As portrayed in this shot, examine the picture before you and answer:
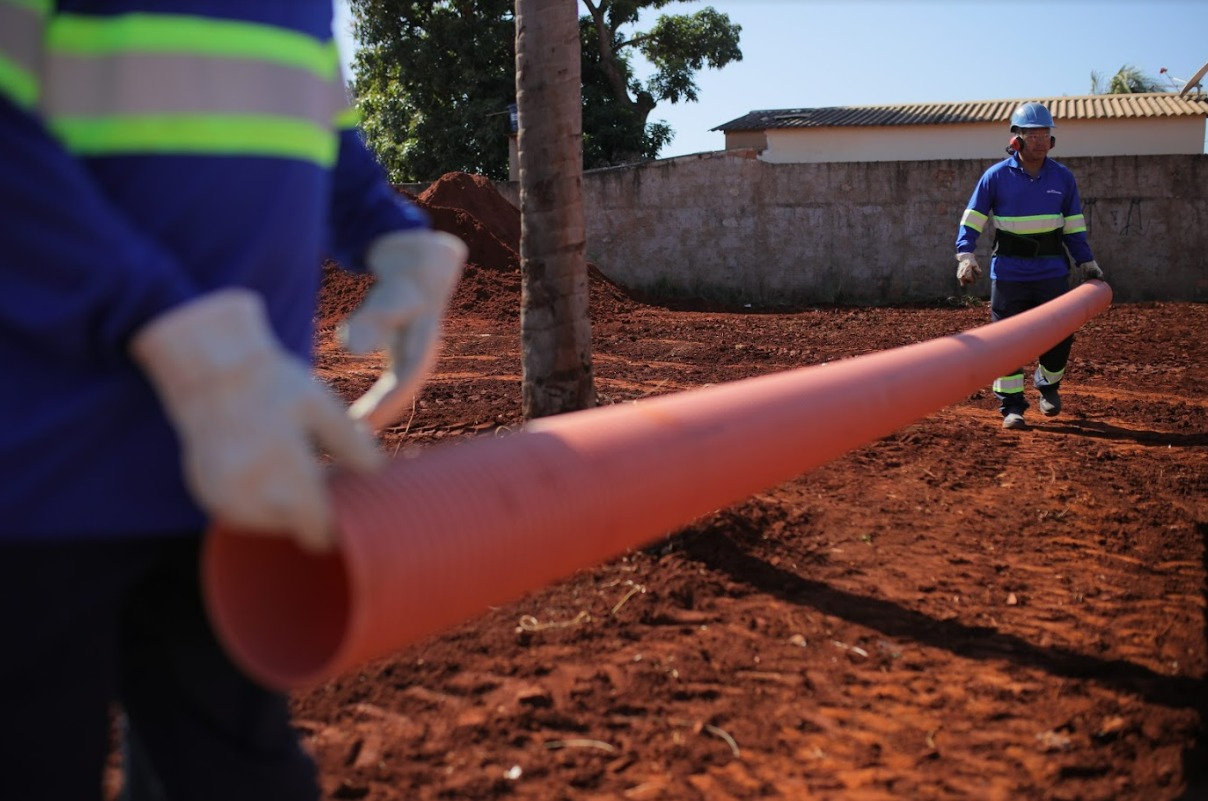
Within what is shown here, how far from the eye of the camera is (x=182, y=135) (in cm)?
127

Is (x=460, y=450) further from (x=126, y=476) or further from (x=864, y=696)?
(x=864, y=696)

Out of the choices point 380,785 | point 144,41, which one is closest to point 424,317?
point 144,41

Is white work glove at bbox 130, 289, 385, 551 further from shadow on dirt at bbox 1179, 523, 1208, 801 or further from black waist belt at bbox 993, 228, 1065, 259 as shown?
black waist belt at bbox 993, 228, 1065, 259

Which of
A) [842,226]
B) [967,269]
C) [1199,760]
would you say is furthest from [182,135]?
[842,226]

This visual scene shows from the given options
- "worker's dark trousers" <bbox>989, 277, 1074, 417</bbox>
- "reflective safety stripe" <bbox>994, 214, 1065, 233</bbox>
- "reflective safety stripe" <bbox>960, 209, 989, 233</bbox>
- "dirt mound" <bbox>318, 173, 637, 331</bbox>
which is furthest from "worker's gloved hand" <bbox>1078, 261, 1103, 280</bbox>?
"dirt mound" <bbox>318, 173, 637, 331</bbox>

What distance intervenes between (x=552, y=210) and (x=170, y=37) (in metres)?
3.18

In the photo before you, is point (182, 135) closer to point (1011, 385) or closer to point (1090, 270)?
point (1011, 385)

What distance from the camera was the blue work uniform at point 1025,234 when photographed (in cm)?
725

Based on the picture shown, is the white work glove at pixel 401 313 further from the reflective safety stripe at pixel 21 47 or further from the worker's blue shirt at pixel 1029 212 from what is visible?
the worker's blue shirt at pixel 1029 212

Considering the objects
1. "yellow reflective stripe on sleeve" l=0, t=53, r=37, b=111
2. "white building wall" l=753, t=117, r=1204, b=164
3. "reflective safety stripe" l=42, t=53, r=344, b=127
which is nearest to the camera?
"yellow reflective stripe on sleeve" l=0, t=53, r=37, b=111

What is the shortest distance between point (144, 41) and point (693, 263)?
698 inches

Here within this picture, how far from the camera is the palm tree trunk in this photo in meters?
4.25

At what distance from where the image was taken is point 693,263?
18719 millimetres

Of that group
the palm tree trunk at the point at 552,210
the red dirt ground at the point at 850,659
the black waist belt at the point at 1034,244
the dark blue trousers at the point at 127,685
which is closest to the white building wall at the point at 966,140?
the black waist belt at the point at 1034,244
